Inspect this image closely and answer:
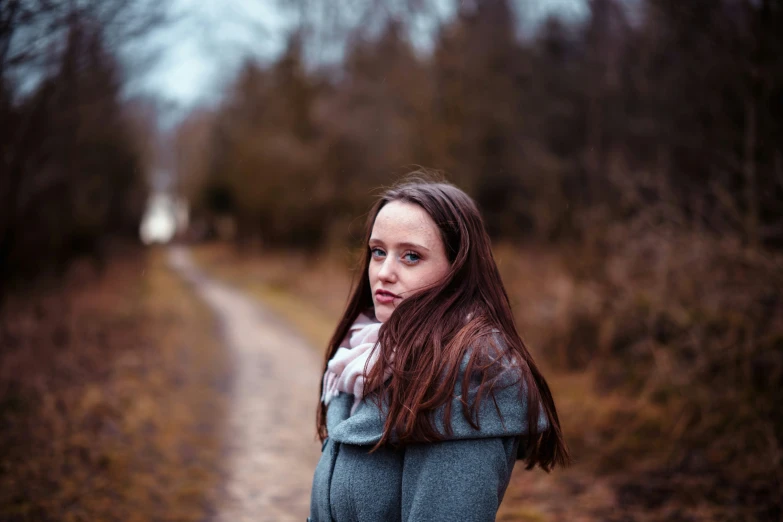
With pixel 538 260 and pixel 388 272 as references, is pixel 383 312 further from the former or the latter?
pixel 538 260

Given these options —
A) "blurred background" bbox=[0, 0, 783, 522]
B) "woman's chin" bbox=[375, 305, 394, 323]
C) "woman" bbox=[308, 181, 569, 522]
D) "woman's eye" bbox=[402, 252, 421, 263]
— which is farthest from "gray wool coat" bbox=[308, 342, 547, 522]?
"blurred background" bbox=[0, 0, 783, 522]

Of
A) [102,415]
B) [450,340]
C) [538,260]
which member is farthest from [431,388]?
[538,260]

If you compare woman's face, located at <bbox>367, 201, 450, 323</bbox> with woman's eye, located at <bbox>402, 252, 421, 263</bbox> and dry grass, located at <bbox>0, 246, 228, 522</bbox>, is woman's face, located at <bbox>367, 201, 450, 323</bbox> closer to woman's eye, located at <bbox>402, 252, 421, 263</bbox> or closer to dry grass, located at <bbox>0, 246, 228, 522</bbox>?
woman's eye, located at <bbox>402, 252, 421, 263</bbox>

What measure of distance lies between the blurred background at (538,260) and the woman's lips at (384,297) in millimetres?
2541

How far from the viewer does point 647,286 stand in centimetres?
626

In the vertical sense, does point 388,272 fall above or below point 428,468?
above

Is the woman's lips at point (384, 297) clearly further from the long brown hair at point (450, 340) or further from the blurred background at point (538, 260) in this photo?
the blurred background at point (538, 260)

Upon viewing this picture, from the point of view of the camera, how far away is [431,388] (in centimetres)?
150

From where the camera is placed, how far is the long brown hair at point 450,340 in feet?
4.84

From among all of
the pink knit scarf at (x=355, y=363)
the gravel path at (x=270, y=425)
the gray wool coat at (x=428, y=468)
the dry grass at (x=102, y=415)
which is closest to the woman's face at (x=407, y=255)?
the pink knit scarf at (x=355, y=363)

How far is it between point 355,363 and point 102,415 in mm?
4680

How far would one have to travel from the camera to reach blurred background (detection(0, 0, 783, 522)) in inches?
171

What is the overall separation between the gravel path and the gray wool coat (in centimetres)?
291

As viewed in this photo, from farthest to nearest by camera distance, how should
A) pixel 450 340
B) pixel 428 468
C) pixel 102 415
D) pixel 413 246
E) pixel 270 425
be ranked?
pixel 270 425, pixel 102 415, pixel 413 246, pixel 450 340, pixel 428 468
